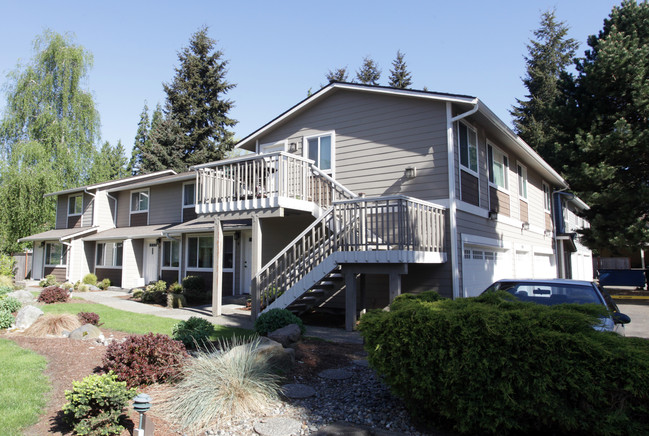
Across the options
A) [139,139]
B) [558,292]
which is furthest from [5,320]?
[139,139]

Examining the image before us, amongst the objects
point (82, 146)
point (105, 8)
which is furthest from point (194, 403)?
point (82, 146)

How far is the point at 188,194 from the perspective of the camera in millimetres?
20172

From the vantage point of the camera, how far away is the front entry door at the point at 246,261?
1645 centimetres

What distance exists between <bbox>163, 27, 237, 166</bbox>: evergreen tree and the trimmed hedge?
32.1m

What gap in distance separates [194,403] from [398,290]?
5691 millimetres

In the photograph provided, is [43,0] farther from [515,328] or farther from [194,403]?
[515,328]

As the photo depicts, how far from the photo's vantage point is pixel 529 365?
139 inches

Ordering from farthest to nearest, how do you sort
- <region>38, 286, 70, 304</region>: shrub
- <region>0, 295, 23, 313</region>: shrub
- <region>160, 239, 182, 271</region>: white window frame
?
<region>160, 239, 182, 271</region>: white window frame < <region>38, 286, 70, 304</region>: shrub < <region>0, 295, 23, 313</region>: shrub

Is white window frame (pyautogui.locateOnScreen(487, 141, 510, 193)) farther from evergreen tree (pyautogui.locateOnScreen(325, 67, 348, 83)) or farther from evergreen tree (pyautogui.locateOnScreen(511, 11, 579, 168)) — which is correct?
evergreen tree (pyautogui.locateOnScreen(325, 67, 348, 83))

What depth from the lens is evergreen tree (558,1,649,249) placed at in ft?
60.0

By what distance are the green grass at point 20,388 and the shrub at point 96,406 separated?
572 millimetres

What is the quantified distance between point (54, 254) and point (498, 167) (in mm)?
25105

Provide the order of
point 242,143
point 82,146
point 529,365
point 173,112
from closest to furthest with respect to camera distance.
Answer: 1. point 529,365
2. point 242,143
3. point 82,146
4. point 173,112

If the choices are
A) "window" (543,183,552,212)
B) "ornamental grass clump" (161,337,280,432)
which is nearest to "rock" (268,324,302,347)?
"ornamental grass clump" (161,337,280,432)
